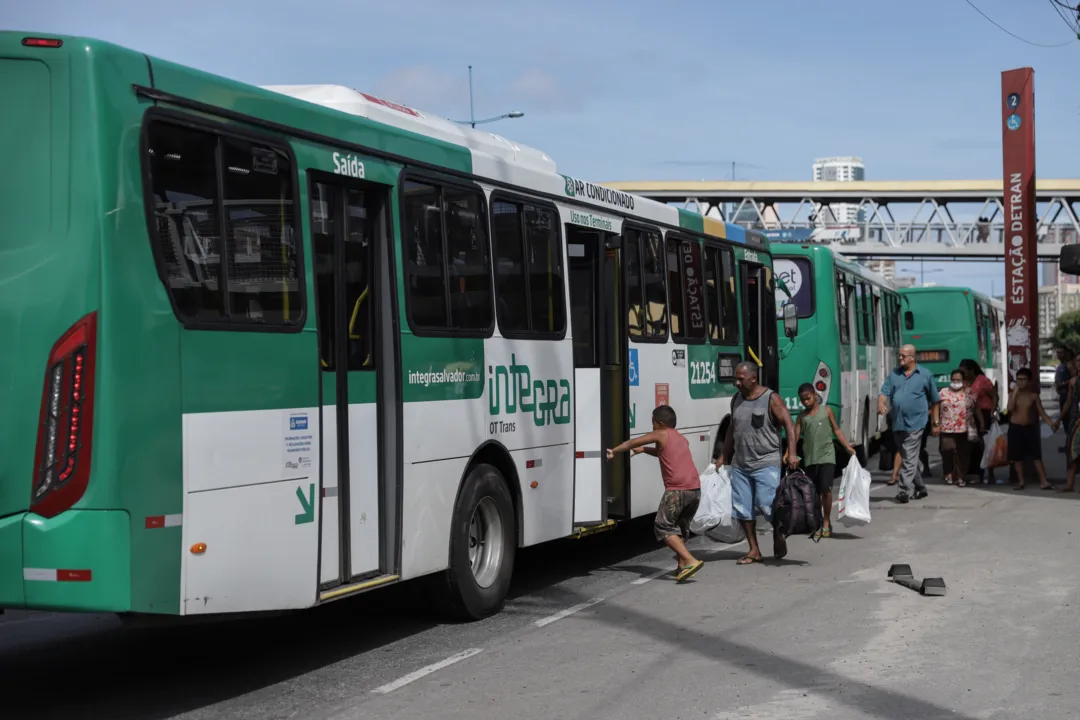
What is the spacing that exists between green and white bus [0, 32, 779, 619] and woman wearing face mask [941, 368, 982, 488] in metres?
9.84

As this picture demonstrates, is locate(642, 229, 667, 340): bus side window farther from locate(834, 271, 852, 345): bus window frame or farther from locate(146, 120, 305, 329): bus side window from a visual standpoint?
locate(834, 271, 852, 345): bus window frame

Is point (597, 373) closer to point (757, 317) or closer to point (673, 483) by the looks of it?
point (673, 483)

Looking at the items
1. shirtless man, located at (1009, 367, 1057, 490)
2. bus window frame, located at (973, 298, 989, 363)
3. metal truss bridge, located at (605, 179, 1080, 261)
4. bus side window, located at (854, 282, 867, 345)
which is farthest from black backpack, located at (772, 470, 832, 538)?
metal truss bridge, located at (605, 179, 1080, 261)

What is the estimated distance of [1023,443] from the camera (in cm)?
2053

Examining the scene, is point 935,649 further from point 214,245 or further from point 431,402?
point 214,245

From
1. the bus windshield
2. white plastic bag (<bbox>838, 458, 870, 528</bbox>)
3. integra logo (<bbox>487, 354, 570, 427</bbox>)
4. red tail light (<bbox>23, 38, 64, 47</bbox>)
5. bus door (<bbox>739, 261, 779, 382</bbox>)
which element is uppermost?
red tail light (<bbox>23, 38, 64, 47</bbox>)

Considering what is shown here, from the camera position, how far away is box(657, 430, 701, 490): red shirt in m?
12.0

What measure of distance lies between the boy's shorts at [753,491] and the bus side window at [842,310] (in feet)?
32.7

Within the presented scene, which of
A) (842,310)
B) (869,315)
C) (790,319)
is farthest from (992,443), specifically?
(869,315)

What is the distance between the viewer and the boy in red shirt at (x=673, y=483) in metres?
11.9

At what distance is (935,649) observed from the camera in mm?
8859

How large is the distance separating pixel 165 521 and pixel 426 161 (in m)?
3.49

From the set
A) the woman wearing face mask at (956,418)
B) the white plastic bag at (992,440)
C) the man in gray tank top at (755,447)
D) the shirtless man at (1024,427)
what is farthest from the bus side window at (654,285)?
the white plastic bag at (992,440)

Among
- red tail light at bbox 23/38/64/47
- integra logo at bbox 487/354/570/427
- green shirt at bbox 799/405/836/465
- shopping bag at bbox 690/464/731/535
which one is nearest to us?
red tail light at bbox 23/38/64/47
